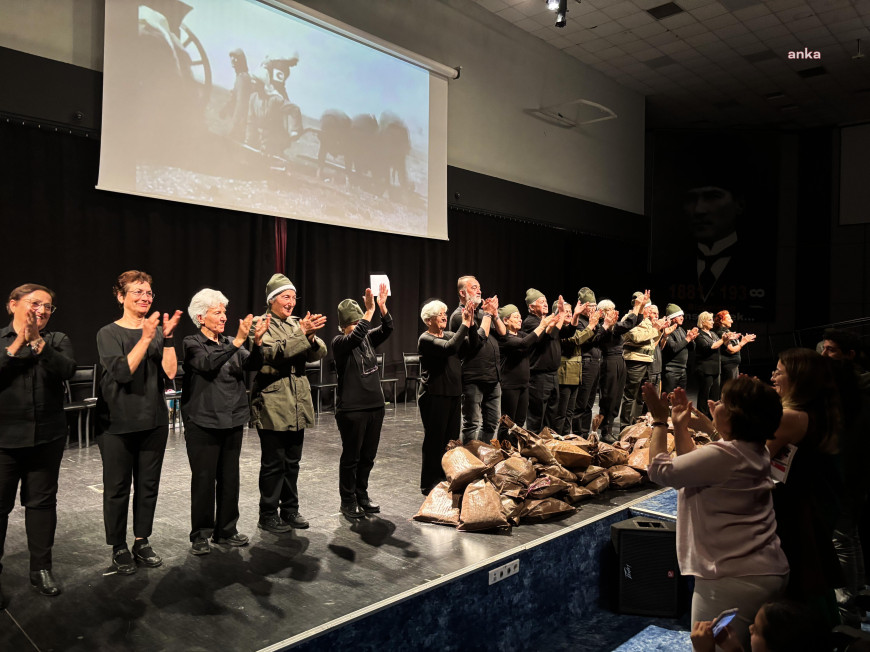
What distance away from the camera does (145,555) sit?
9.29ft

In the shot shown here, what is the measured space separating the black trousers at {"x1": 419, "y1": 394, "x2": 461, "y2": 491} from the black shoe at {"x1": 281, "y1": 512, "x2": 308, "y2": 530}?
910 millimetres

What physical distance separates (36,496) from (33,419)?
1.07ft

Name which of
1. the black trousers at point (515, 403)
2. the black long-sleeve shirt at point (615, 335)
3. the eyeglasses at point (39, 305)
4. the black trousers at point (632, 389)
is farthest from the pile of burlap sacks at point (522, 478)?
the eyeglasses at point (39, 305)

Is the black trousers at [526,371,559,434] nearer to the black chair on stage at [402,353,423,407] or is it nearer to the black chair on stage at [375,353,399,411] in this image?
the black chair on stage at [375,353,399,411]

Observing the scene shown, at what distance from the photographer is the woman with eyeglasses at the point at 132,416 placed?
272 cm

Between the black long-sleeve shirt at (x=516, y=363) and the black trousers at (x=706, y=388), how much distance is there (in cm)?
309

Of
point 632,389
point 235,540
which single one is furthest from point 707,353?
point 235,540

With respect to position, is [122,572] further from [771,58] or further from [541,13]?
[771,58]

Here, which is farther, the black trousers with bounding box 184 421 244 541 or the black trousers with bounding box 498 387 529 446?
the black trousers with bounding box 498 387 529 446

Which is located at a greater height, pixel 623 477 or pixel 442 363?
pixel 442 363

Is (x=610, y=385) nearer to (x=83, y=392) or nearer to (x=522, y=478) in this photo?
(x=522, y=478)

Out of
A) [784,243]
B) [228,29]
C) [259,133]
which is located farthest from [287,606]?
[784,243]

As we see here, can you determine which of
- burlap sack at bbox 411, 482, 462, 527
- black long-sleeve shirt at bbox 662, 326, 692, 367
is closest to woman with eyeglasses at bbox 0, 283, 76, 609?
burlap sack at bbox 411, 482, 462, 527

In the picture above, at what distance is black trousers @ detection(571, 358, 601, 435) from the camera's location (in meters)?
5.70
